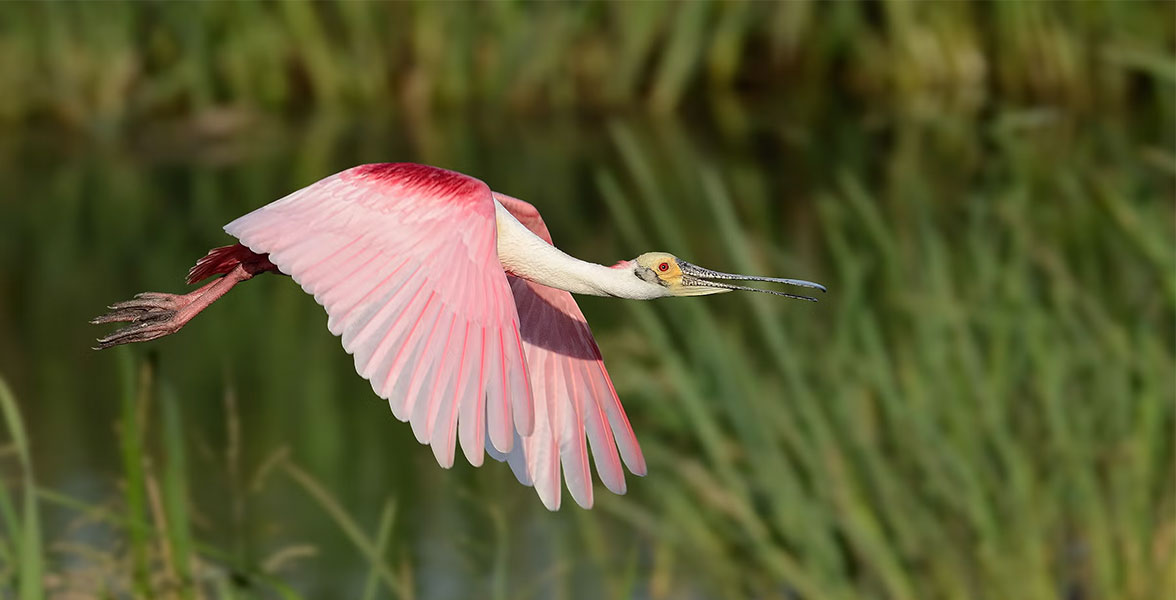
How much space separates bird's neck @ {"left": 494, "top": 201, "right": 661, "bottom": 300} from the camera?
164 centimetres

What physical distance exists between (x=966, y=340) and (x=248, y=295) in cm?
591

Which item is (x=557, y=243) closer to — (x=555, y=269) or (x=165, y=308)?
(x=165, y=308)

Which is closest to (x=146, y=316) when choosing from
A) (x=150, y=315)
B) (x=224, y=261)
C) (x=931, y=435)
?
(x=150, y=315)

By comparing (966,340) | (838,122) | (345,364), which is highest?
(966,340)

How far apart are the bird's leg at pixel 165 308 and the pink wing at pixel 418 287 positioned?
22 centimetres

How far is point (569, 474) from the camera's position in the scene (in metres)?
1.95

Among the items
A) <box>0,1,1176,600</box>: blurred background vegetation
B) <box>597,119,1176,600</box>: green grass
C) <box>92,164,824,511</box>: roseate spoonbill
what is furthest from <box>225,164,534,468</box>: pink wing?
<box>597,119,1176,600</box>: green grass

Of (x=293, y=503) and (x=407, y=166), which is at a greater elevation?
(x=407, y=166)

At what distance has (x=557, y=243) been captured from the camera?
338 inches

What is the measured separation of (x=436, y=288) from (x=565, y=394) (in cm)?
45

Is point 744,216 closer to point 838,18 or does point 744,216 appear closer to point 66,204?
point 838,18

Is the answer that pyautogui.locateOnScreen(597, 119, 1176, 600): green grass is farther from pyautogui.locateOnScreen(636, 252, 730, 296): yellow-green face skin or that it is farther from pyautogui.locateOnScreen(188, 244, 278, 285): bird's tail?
pyautogui.locateOnScreen(636, 252, 730, 296): yellow-green face skin

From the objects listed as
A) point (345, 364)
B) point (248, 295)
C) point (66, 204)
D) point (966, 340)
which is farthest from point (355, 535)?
point (66, 204)

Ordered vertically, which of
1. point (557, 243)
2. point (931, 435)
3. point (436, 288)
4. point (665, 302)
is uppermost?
point (436, 288)
